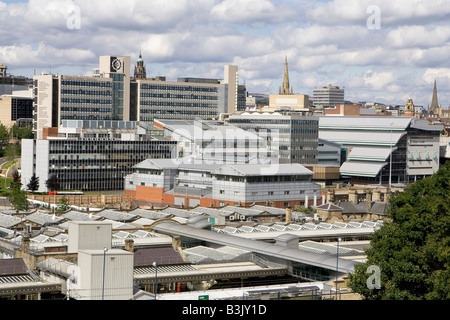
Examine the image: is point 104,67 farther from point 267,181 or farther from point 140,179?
point 267,181

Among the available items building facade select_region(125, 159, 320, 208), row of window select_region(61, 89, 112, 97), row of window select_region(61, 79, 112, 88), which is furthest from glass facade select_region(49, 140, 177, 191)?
row of window select_region(61, 79, 112, 88)

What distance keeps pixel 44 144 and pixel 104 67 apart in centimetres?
4362

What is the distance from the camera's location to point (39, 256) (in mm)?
39656

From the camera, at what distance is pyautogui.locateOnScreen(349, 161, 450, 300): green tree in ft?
106

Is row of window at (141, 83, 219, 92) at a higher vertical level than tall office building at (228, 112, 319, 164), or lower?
higher

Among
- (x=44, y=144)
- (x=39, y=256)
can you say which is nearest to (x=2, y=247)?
(x=39, y=256)

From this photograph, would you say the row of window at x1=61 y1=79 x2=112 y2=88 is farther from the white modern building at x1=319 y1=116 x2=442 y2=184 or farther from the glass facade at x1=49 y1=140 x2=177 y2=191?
the white modern building at x1=319 y1=116 x2=442 y2=184

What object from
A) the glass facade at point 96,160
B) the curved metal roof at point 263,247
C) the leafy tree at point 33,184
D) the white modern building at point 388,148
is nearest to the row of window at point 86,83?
the glass facade at point 96,160

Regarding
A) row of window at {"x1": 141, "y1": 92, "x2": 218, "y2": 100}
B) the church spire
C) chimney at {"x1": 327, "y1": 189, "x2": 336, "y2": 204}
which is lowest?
chimney at {"x1": 327, "y1": 189, "x2": 336, "y2": 204}

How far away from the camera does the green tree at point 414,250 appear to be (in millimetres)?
32312

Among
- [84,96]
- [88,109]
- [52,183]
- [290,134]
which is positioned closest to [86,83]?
[84,96]

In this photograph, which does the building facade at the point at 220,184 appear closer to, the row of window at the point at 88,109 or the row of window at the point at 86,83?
the row of window at the point at 88,109

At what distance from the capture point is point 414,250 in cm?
3544

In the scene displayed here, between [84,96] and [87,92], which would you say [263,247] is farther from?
[84,96]
